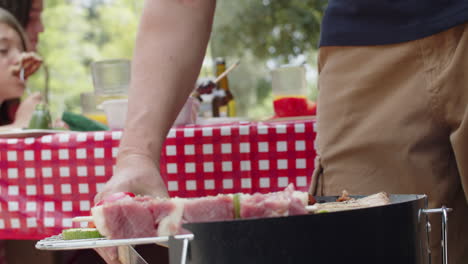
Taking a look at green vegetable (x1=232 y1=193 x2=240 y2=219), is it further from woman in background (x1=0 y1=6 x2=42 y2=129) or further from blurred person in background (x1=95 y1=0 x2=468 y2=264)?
woman in background (x1=0 y1=6 x2=42 y2=129)

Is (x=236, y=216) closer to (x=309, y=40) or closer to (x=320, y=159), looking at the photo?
(x=320, y=159)

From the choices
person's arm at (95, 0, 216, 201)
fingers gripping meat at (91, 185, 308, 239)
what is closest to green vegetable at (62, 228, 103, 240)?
fingers gripping meat at (91, 185, 308, 239)

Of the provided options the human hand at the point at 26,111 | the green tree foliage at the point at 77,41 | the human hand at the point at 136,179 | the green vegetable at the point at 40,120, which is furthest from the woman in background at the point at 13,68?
the green tree foliage at the point at 77,41

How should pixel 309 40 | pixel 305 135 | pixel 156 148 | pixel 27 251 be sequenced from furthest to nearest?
pixel 309 40 → pixel 27 251 → pixel 305 135 → pixel 156 148

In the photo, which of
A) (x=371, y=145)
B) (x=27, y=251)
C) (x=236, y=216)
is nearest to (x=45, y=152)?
(x=27, y=251)

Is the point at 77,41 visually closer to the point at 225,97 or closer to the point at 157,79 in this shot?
the point at 225,97

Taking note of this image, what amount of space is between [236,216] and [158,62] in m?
0.51

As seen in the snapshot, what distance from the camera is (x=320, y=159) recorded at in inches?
51.1

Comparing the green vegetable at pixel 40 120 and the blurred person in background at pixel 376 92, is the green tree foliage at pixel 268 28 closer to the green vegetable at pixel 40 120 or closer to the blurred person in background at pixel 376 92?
the green vegetable at pixel 40 120

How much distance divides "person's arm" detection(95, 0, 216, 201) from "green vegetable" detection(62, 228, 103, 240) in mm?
159

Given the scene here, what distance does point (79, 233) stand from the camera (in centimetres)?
78

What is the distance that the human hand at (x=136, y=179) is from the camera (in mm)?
957

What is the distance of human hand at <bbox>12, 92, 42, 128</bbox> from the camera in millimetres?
2465

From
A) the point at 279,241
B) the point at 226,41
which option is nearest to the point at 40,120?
the point at 279,241
